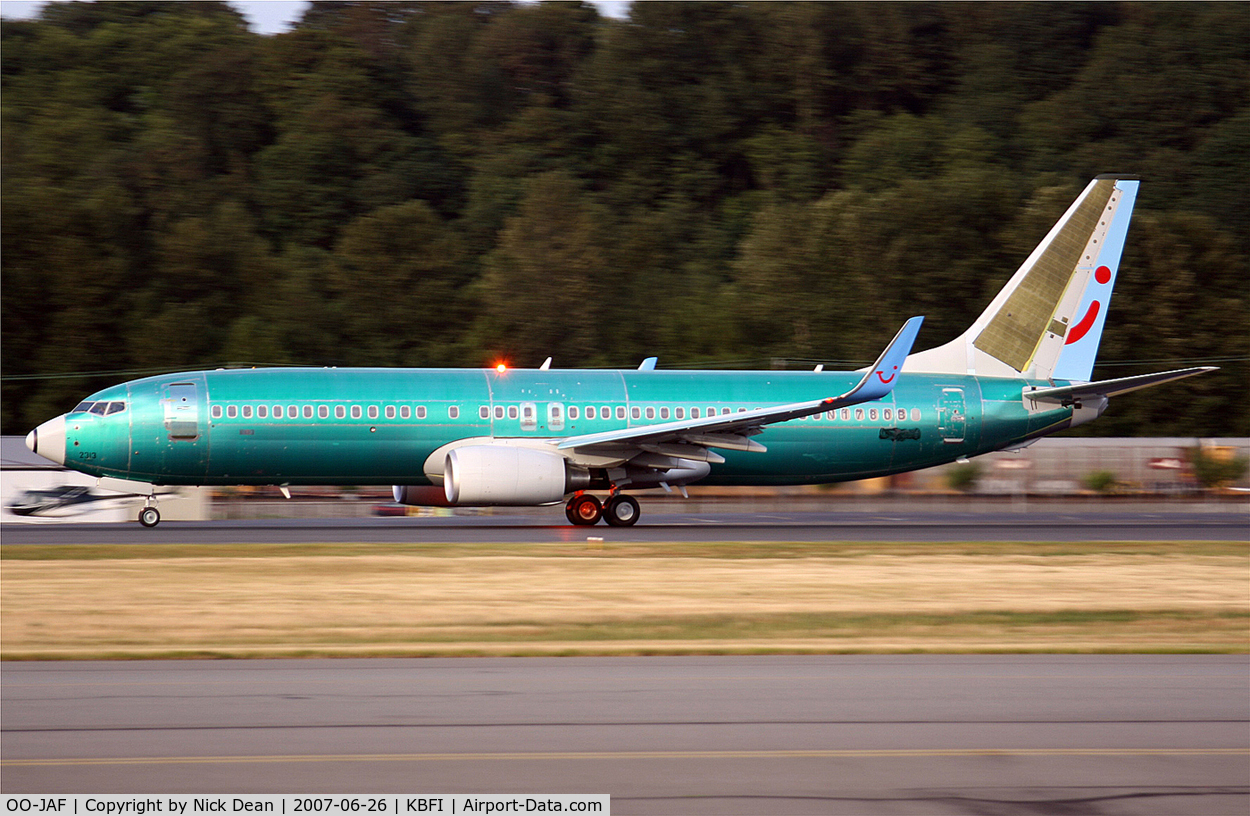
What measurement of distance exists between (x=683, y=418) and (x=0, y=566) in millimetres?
15018

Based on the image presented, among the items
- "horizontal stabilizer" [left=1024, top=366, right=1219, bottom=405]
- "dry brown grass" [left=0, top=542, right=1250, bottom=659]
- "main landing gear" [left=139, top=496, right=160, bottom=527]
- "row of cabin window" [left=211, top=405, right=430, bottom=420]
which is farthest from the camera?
"horizontal stabilizer" [left=1024, top=366, right=1219, bottom=405]

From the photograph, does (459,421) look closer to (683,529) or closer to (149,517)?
(683,529)

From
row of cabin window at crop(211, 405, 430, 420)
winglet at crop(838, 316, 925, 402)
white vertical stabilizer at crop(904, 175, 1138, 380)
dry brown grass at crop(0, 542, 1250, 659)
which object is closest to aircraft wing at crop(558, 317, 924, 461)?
winglet at crop(838, 316, 925, 402)

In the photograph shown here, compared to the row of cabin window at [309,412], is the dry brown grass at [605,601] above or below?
below

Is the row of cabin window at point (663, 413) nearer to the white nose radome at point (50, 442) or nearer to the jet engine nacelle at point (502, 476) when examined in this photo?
the jet engine nacelle at point (502, 476)

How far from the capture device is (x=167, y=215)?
74.1 m

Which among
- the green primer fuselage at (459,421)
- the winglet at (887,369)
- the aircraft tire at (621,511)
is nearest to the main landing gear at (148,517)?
the green primer fuselage at (459,421)

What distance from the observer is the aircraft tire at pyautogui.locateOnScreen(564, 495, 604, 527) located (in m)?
30.2

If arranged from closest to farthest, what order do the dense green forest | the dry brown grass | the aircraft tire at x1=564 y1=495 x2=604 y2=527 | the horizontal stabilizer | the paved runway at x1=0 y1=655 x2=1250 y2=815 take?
the paved runway at x1=0 y1=655 x2=1250 y2=815
the dry brown grass
the aircraft tire at x1=564 y1=495 x2=604 y2=527
the horizontal stabilizer
the dense green forest

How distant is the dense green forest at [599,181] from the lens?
60094mm

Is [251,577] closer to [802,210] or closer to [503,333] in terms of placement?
[503,333]

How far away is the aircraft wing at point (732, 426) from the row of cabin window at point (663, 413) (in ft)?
1.23

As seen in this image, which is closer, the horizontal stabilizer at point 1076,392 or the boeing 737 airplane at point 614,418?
the boeing 737 airplane at point 614,418

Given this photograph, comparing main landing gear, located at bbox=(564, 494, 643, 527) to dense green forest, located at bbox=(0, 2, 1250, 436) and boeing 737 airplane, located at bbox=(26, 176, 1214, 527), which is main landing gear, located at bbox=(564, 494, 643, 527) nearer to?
boeing 737 airplane, located at bbox=(26, 176, 1214, 527)
